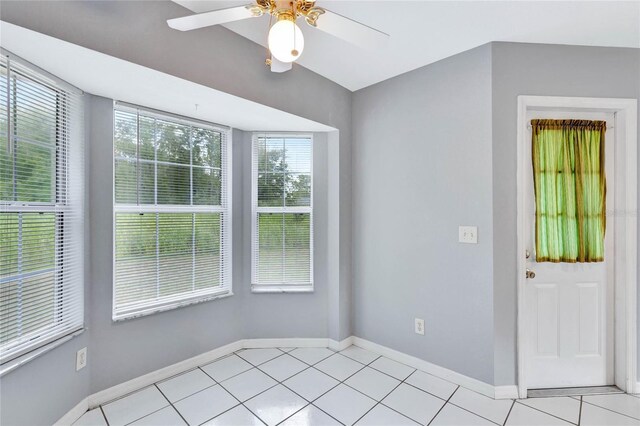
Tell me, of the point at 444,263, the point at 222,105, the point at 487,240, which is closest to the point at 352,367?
the point at 444,263

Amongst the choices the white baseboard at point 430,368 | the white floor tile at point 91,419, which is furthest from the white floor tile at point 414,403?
the white floor tile at point 91,419

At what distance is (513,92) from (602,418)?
218 centimetres

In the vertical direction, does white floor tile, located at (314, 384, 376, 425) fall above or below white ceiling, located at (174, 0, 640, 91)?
below

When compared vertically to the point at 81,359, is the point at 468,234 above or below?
above

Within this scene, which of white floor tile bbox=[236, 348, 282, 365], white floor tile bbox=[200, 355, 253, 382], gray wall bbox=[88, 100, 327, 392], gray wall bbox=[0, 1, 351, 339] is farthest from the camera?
white floor tile bbox=[236, 348, 282, 365]

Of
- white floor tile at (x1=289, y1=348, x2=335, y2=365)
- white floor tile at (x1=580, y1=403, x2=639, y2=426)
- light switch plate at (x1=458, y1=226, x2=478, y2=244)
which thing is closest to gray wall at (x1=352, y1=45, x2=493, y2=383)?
light switch plate at (x1=458, y1=226, x2=478, y2=244)

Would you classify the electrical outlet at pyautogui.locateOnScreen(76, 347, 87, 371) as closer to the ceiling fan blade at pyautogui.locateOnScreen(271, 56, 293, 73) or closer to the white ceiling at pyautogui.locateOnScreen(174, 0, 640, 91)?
the ceiling fan blade at pyautogui.locateOnScreen(271, 56, 293, 73)

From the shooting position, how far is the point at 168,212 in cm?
232

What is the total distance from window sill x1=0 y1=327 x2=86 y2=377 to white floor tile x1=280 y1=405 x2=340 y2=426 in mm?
1399

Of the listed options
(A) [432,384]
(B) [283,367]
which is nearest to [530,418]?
(A) [432,384]

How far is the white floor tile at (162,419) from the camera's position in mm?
1775

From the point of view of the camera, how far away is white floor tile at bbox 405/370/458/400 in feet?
6.85

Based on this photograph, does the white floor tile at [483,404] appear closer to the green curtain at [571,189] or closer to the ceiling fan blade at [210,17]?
the green curtain at [571,189]

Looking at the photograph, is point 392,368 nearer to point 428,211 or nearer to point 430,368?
point 430,368
